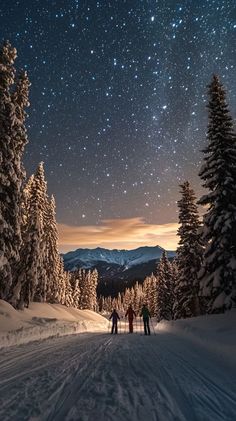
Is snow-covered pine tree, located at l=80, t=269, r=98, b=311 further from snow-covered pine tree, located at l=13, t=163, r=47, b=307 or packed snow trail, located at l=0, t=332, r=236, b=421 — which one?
packed snow trail, located at l=0, t=332, r=236, b=421

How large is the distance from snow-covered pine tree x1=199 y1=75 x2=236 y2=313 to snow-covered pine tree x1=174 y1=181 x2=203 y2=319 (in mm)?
10414

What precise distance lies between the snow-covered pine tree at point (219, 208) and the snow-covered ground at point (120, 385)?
5837 mm

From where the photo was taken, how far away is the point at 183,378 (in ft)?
26.5

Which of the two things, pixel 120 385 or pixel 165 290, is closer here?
pixel 120 385

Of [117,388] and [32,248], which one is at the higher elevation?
[32,248]

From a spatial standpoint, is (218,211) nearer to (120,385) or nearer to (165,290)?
(120,385)

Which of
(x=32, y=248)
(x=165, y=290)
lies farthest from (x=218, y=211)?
(x=165, y=290)

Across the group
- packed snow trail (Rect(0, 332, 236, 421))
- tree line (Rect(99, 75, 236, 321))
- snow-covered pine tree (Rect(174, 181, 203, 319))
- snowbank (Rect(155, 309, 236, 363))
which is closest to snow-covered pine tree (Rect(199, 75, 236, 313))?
tree line (Rect(99, 75, 236, 321))

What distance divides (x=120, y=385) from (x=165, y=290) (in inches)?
1854

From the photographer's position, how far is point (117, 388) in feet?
23.1

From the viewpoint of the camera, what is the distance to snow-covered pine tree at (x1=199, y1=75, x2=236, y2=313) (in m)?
18.4

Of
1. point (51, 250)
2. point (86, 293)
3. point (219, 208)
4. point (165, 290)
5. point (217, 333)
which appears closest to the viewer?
point (217, 333)

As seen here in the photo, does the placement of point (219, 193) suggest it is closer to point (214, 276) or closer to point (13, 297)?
point (214, 276)

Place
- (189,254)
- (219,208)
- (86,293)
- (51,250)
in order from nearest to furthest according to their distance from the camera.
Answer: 1. (219,208)
2. (189,254)
3. (51,250)
4. (86,293)
